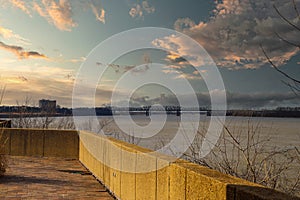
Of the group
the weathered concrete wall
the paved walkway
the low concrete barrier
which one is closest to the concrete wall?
the low concrete barrier

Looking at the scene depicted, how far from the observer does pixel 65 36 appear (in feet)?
58.1

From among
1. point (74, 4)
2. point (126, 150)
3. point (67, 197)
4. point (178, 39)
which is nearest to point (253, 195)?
point (126, 150)

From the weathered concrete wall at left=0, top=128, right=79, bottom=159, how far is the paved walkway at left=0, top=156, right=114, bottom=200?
0.76 metres

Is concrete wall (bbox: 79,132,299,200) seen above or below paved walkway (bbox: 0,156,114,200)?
above

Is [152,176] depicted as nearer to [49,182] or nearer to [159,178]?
[159,178]

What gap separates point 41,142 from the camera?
1473 centimetres

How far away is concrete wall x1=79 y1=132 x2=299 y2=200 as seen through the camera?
331 centimetres

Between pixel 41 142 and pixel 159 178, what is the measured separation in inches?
415

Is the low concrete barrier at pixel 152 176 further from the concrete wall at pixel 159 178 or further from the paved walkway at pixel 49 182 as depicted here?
the paved walkway at pixel 49 182

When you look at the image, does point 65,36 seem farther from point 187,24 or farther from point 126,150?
point 126,150

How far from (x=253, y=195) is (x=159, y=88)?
1137 centimetres

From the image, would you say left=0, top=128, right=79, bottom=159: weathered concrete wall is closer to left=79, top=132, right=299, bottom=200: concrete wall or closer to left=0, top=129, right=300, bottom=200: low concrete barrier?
left=0, top=129, right=300, bottom=200: low concrete barrier

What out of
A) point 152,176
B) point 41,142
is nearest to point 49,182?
point 152,176

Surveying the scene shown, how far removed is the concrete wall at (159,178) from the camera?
10.9 ft
